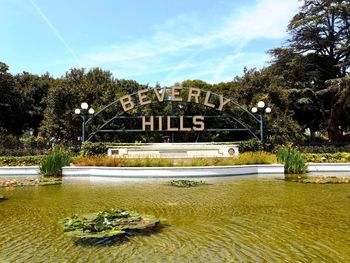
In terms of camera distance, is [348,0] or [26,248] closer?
[26,248]

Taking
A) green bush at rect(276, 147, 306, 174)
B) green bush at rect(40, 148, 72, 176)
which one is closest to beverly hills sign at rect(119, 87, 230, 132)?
green bush at rect(276, 147, 306, 174)

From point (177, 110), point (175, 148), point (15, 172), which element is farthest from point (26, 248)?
point (177, 110)

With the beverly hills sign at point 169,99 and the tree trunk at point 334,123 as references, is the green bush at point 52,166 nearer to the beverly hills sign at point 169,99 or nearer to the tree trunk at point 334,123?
the beverly hills sign at point 169,99

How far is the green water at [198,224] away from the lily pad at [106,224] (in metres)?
0.18

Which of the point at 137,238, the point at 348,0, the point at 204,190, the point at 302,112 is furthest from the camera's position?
the point at 302,112

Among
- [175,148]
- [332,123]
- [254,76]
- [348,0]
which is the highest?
[348,0]

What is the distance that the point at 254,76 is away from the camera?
86.0ft

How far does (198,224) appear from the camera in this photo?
6.01 metres

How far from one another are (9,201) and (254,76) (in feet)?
68.6

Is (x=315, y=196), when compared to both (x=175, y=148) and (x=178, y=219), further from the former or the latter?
(x=175, y=148)

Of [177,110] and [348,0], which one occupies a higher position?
[348,0]

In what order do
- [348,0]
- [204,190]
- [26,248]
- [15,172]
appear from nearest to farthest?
[26,248] < [204,190] < [15,172] < [348,0]

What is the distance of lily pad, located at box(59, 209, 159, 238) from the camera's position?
5.08 meters

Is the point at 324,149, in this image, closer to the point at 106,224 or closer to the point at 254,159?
the point at 254,159
